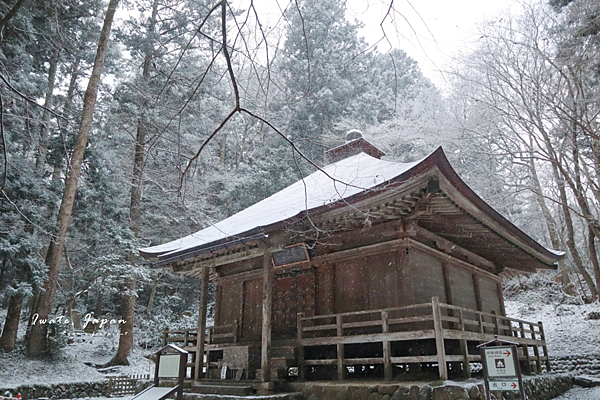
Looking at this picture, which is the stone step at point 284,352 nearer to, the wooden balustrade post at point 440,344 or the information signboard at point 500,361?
the wooden balustrade post at point 440,344

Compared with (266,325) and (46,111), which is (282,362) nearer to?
(266,325)

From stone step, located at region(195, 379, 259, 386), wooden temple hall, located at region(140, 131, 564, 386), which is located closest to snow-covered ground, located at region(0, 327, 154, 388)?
wooden temple hall, located at region(140, 131, 564, 386)

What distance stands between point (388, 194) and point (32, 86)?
1203 cm

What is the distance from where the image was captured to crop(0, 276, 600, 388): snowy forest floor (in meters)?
12.8

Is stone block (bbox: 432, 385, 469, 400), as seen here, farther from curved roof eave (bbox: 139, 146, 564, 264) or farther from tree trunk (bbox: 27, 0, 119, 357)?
tree trunk (bbox: 27, 0, 119, 357)

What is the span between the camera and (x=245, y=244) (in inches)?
339

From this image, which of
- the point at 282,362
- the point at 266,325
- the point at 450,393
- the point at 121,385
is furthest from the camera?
the point at 121,385

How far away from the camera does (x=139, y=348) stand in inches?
739

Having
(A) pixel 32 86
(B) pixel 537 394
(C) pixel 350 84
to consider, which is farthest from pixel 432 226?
(C) pixel 350 84

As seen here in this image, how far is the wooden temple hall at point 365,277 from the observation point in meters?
7.09

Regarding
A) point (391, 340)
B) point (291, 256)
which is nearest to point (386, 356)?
point (391, 340)

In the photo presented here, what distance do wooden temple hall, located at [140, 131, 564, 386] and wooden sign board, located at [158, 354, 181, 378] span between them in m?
2.49

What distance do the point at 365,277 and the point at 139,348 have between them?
14381mm

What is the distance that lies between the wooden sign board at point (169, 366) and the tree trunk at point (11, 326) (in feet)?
34.5
